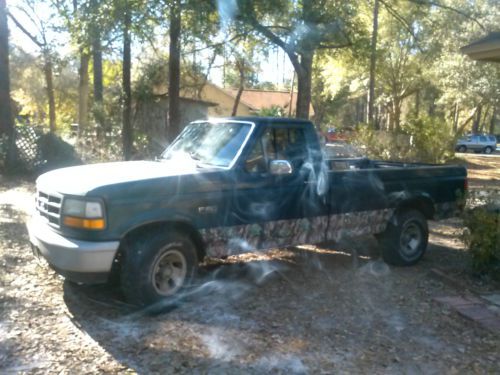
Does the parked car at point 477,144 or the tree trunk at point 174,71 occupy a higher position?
the tree trunk at point 174,71

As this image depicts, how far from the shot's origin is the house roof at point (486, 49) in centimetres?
675

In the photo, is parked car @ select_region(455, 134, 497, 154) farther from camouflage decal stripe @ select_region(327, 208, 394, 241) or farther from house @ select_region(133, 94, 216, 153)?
camouflage decal stripe @ select_region(327, 208, 394, 241)

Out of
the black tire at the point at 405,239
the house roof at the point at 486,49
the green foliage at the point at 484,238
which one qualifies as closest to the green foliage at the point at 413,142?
the house roof at the point at 486,49

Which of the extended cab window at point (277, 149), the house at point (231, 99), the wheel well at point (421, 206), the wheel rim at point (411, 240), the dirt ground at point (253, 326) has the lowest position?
the dirt ground at point (253, 326)

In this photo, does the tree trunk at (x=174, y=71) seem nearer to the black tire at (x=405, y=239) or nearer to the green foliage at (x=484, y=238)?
the black tire at (x=405, y=239)

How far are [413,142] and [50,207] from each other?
18.3 meters

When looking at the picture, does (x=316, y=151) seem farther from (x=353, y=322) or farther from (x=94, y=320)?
(x=94, y=320)

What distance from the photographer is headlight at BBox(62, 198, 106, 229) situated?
4641mm

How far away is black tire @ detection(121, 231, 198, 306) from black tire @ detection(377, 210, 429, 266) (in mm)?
2861

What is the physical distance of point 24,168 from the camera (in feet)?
47.6

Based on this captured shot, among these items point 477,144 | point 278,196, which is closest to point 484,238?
point 278,196

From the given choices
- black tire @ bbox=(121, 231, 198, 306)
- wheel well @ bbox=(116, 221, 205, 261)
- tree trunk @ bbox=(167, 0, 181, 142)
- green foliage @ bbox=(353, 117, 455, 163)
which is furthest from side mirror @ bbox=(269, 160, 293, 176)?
green foliage @ bbox=(353, 117, 455, 163)

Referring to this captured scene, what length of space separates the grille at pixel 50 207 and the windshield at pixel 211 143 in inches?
59.3

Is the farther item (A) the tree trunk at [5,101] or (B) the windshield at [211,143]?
(A) the tree trunk at [5,101]
